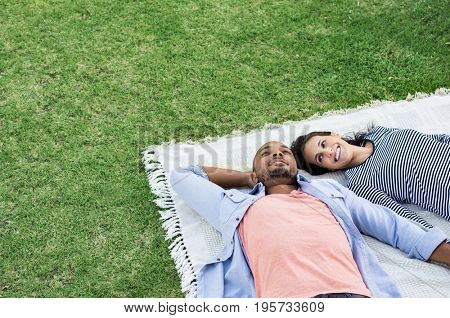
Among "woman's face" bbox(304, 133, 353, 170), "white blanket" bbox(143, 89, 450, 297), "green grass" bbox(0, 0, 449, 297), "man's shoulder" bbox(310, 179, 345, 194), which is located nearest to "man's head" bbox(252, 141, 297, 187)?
"man's shoulder" bbox(310, 179, 345, 194)

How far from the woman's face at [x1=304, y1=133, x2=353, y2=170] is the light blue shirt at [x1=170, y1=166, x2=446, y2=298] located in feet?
0.82

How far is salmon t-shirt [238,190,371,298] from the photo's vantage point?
9.05 feet

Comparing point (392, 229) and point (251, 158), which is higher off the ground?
point (251, 158)

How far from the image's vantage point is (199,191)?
3.40 m

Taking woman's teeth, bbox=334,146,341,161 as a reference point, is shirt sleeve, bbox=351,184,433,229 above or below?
below

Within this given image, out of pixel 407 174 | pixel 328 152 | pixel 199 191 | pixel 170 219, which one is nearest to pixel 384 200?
pixel 407 174

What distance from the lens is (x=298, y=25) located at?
4.91 meters

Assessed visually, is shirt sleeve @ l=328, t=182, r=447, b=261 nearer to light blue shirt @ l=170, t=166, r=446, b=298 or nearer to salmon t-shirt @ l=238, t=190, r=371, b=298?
light blue shirt @ l=170, t=166, r=446, b=298

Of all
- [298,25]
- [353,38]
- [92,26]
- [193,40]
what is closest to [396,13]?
[353,38]

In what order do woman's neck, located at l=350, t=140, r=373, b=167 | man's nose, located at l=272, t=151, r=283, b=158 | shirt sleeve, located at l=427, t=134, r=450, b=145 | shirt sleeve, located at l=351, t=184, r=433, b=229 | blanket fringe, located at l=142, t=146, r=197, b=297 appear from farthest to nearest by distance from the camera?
woman's neck, located at l=350, t=140, r=373, b=167 → shirt sleeve, located at l=427, t=134, r=450, b=145 → man's nose, located at l=272, t=151, r=283, b=158 → shirt sleeve, located at l=351, t=184, r=433, b=229 → blanket fringe, located at l=142, t=146, r=197, b=297

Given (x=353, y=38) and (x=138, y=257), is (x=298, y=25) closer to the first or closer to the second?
(x=353, y=38)

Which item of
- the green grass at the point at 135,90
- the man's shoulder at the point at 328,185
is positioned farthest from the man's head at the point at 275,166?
the green grass at the point at 135,90

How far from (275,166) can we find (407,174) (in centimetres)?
79

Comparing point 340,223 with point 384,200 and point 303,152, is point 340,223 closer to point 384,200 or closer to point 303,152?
point 384,200
